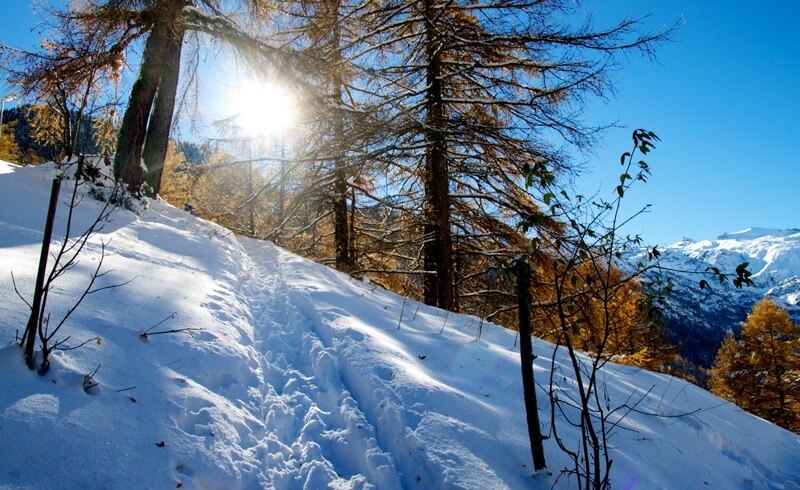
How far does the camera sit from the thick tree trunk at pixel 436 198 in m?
7.16

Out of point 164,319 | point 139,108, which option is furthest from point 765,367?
point 139,108

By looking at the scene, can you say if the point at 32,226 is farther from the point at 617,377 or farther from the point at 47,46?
the point at 617,377

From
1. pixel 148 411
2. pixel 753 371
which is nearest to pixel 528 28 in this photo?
pixel 148 411

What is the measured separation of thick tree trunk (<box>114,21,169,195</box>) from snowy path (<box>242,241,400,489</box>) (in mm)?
4720

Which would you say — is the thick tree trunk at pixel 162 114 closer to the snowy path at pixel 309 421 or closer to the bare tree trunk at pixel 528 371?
the snowy path at pixel 309 421

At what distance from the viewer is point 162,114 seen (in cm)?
737

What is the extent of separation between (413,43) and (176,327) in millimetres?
7114

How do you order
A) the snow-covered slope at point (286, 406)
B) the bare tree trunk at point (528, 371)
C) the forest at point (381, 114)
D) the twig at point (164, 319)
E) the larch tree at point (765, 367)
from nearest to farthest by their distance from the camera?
the snow-covered slope at point (286, 406) → the bare tree trunk at point (528, 371) → the twig at point (164, 319) → the forest at point (381, 114) → the larch tree at point (765, 367)

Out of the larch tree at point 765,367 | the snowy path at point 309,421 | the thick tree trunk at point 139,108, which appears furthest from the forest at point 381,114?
the larch tree at point 765,367

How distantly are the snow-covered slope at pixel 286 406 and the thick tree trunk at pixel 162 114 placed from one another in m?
3.19

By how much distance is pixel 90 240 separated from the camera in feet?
13.6

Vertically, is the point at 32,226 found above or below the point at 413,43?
below

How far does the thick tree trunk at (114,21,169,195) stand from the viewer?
22.3ft

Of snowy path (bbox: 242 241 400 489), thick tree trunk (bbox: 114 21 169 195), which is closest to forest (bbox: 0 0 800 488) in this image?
thick tree trunk (bbox: 114 21 169 195)
